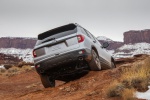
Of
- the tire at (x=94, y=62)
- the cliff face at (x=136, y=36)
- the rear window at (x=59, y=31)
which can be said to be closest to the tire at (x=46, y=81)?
the rear window at (x=59, y=31)

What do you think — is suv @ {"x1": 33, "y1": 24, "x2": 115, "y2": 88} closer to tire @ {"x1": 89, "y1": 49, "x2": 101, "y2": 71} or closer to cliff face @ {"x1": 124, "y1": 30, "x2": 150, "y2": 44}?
tire @ {"x1": 89, "y1": 49, "x2": 101, "y2": 71}

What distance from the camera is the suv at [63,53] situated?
30.5 ft

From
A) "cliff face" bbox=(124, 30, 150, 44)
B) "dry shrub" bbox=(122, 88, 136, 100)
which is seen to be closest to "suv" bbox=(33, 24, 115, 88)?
"dry shrub" bbox=(122, 88, 136, 100)

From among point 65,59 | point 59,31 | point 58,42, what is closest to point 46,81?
point 65,59

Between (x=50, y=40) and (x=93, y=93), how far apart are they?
8.74 ft

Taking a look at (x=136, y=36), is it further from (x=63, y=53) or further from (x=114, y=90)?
(x=114, y=90)

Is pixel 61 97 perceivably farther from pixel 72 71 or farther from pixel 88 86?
pixel 72 71

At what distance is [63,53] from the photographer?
930cm

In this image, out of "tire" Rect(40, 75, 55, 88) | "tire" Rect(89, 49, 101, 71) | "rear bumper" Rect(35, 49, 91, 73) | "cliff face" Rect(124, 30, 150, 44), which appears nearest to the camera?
"rear bumper" Rect(35, 49, 91, 73)

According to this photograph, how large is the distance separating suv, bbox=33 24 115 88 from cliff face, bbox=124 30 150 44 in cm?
16230

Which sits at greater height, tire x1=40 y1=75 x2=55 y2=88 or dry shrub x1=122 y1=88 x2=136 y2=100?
dry shrub x1=122 y1=88 x2=136 y2=100

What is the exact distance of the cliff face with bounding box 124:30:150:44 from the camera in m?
170

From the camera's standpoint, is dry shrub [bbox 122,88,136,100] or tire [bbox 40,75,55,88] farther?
tire [bbox 40,75,55,88]

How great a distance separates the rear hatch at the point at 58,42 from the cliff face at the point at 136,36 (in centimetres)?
16231
